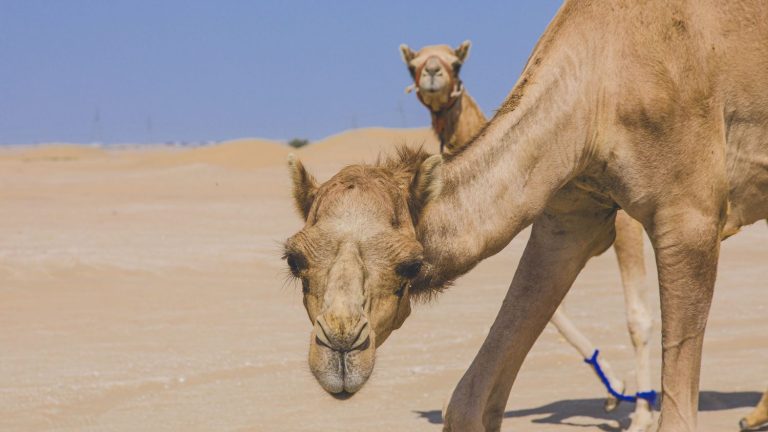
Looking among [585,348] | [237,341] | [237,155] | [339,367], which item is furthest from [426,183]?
[237,155]

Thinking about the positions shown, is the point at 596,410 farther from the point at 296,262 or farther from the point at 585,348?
the point at 296,262

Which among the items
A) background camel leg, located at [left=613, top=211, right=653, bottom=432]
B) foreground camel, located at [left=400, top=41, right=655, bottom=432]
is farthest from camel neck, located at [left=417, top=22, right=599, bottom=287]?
background camel leg, located at [left=613, top=211, right=653, bottom=432]

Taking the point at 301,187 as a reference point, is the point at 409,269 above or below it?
below

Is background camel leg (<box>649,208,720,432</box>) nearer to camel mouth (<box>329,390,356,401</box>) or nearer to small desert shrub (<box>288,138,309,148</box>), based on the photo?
camel mouth (<box>329,390,356,401</box>)

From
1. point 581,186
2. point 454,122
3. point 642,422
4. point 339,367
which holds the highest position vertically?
point 454,122

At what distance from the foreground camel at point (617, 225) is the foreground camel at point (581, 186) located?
182cm

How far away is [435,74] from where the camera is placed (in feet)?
36.3

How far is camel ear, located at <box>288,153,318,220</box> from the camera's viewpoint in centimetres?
556

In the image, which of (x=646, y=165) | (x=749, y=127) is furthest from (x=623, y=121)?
(x=749, y=127)

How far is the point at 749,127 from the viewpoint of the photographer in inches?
257

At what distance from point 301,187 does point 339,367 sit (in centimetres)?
98

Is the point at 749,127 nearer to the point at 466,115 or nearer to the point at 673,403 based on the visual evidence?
the point at 673,403

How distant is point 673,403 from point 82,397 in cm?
485

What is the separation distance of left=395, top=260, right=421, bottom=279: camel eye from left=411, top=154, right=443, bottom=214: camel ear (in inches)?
13.4
